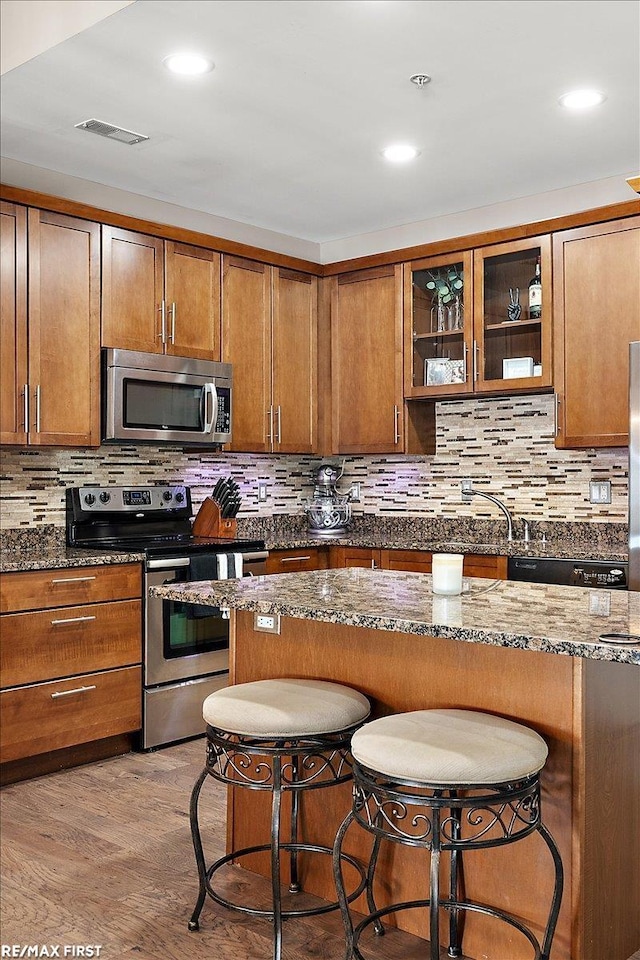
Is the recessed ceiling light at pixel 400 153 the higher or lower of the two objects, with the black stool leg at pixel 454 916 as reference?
higher

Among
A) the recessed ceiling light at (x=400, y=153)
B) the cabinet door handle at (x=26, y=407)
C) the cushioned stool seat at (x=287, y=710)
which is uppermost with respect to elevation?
the recessed ceiling light at (x=400, y=153)

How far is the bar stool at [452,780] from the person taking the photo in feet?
6.07

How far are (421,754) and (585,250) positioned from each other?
3.05m

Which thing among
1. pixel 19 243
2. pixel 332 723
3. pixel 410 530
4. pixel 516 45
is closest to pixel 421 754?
pixel 332 723

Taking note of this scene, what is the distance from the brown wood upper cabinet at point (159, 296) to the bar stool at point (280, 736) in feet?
7.81

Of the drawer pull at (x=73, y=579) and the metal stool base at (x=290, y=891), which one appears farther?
the drawer pull at (x=73, y=579)

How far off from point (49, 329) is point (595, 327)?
246 centimetres

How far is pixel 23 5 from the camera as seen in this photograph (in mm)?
3166

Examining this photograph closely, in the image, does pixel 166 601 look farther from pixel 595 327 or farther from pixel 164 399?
pixel 595 327

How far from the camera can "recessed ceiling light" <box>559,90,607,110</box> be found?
3.31 metres

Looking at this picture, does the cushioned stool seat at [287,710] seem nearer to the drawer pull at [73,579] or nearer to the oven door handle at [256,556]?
the drawer pull at [73,579]

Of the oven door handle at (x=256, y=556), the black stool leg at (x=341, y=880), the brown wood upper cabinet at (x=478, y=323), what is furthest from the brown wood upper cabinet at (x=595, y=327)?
the black stool leg at (x=341, y=880)

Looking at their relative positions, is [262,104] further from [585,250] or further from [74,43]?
[585,250]

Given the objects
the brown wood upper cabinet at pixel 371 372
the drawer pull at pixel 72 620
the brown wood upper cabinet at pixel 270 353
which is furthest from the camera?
the brown wood upper cabinet at pixel 371 372
